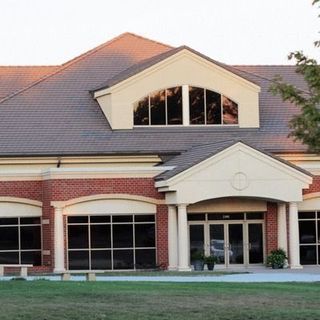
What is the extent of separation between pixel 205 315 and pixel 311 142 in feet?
13.0

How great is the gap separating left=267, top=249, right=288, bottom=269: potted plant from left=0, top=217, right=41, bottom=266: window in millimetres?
9345

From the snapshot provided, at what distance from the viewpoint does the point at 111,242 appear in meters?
45.8

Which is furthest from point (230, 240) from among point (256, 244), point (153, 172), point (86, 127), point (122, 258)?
point (86, 127)

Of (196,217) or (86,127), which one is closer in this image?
(196,217)

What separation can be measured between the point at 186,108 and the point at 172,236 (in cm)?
650

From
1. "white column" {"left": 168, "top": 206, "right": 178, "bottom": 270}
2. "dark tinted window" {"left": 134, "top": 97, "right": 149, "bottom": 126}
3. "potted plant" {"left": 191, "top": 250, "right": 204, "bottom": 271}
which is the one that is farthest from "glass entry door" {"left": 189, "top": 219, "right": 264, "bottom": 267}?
"dark tinted window" {"left": 134, "top": 97, "right": 149, "bottom": 126}

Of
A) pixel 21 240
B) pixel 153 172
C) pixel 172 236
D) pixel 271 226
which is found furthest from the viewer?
pixel 271 226

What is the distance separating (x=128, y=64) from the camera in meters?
53.6

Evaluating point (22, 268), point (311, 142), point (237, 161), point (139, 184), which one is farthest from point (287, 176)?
point (311, 142)

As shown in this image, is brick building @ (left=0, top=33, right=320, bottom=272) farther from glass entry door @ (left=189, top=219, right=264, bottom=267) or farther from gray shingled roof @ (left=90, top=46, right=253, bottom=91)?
gray shingled roof @ (left=90, top=46, right=253, bottom=91)

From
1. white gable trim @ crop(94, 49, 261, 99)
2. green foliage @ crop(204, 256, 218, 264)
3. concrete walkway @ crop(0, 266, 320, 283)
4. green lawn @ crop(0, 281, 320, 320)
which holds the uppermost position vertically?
white gable trim @ crop(94, 49, 261, 99)

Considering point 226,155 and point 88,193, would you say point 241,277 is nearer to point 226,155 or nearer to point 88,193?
point 226,155

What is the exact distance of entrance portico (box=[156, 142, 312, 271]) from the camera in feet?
145

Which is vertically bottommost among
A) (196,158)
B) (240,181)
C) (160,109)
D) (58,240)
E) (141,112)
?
(58,240)
